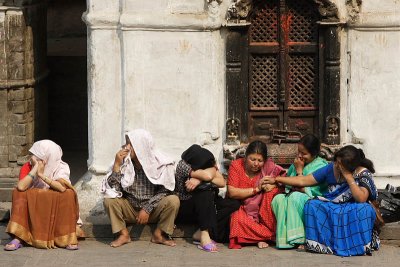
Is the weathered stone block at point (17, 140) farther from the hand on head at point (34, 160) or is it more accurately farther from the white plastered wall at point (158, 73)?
the hand on head at point (34, 160)

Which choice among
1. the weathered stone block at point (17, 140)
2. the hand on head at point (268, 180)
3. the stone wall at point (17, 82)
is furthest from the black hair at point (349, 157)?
the weathered stone block at point (17, 140)

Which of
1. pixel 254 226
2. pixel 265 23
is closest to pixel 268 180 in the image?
pixel 254 226

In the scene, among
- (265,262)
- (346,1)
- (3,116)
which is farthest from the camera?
(3,116)

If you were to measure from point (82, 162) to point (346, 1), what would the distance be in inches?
176

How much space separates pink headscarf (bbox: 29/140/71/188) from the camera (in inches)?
516

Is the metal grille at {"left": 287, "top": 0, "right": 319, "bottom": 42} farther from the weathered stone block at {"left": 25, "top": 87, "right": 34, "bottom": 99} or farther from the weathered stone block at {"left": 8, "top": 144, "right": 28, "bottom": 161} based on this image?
the weathered stone block at {"left": 8, "top": 144, "right": 28, "bottom": 161}

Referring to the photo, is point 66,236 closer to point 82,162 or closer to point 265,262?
→ point 265,262

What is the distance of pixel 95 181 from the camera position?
556 inches

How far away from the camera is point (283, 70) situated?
1395cm

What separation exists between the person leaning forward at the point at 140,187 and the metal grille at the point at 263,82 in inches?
51.4

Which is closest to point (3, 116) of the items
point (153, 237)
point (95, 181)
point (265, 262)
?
point (95, 181)

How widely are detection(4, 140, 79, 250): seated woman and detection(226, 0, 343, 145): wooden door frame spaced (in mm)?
1742

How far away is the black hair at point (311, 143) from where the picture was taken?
1307 cm

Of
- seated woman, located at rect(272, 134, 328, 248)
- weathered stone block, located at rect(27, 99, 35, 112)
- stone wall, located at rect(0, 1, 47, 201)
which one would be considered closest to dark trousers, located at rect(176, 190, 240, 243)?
seated woman, located at rect(272, 134, 328, 248)
